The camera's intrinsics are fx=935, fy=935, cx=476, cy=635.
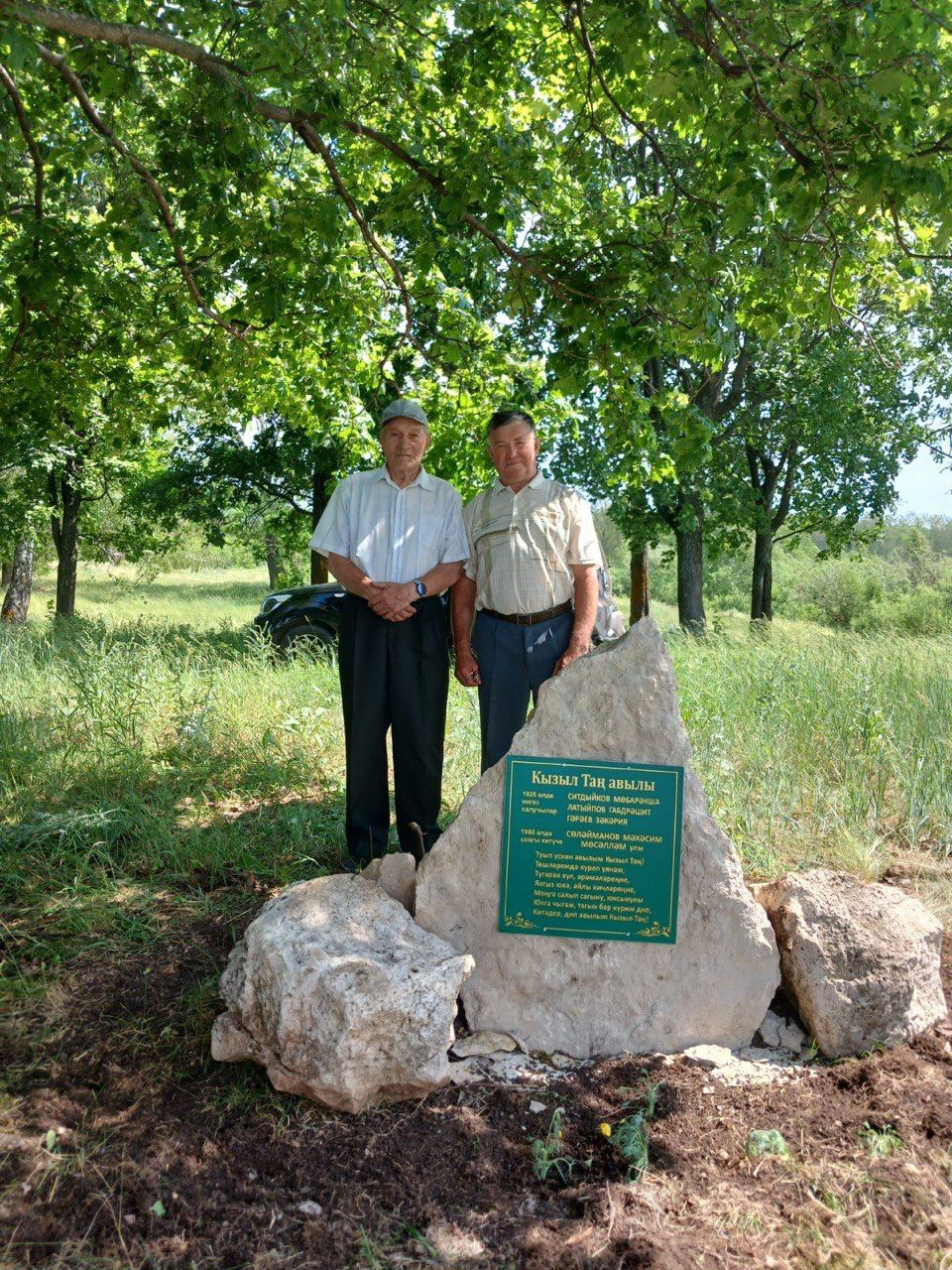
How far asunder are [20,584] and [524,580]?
615 inches

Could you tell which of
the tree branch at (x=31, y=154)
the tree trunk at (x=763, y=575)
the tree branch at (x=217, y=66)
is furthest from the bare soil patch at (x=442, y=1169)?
the tree trunk at (x=763, y=575)

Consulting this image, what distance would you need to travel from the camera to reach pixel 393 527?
443 centimetres

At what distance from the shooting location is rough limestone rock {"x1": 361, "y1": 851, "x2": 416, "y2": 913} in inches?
146

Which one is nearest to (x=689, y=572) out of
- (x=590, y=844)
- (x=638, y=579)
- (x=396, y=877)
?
(x=638, y=579)

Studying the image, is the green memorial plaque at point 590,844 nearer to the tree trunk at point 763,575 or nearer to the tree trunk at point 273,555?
the tree trunk at point 763,575

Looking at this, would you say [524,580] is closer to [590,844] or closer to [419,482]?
[419,482]

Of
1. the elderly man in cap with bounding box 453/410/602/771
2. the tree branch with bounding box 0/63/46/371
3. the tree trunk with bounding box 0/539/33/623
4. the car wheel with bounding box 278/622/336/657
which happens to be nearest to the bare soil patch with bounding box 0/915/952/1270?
the elderly man in cap with bounding box 453/410/602/771

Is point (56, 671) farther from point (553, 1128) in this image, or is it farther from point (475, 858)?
point (553, 1128)

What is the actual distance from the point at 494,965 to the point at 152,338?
489 centimetres

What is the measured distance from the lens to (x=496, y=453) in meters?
4.32

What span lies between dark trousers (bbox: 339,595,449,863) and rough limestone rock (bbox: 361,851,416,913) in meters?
0.80

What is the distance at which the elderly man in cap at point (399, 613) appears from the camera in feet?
14.5

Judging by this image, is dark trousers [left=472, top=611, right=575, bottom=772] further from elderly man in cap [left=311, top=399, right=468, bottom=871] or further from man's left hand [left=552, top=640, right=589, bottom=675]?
elderly man in cap [left=311, top=399, right=468, bottom=871]

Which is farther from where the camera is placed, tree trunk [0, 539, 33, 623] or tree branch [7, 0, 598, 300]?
tree trunk [0, 539, 33, 623]
